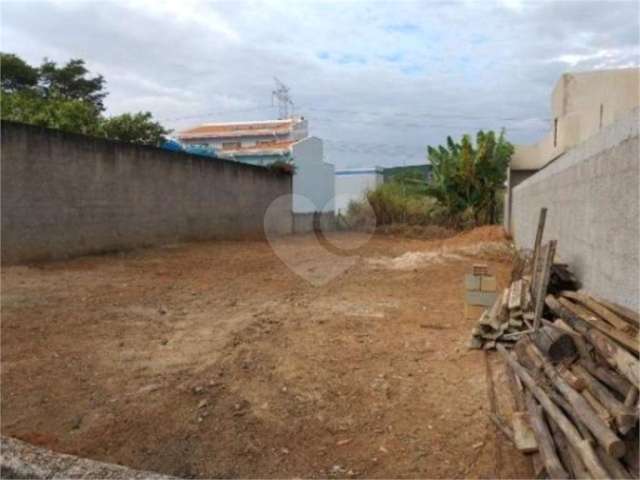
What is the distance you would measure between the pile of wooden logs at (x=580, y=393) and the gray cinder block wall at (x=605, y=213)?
0.21 m

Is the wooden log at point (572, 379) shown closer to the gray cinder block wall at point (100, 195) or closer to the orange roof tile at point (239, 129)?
the gray cinder block wall at point (100, 195)

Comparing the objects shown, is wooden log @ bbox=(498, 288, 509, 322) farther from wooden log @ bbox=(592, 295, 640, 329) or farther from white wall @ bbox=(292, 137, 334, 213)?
white wall @ bbox=(292, 137, 334, 213)

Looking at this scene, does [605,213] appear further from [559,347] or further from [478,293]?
[478,293]

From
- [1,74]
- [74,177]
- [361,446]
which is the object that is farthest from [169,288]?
[1,74]

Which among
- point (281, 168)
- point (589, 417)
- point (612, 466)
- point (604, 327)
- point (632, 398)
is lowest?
point (612, 466)

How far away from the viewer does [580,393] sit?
8.48ft

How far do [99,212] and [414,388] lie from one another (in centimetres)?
829

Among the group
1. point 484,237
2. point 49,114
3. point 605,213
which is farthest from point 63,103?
point 605,213

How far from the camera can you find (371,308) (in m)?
6.10

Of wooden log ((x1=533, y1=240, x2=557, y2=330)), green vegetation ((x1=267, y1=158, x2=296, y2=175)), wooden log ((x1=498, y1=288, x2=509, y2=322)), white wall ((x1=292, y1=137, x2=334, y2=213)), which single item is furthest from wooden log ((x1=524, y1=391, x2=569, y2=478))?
white wall ((x1=292, y1=137, x2=334, y2=213))

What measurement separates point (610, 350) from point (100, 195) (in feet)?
31.1

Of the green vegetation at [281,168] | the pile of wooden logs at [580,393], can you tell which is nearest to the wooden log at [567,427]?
the pile of wooden logs at [580,393]

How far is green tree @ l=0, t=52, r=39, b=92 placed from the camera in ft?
63.0

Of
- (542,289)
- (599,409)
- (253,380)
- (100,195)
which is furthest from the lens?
(100,195)
